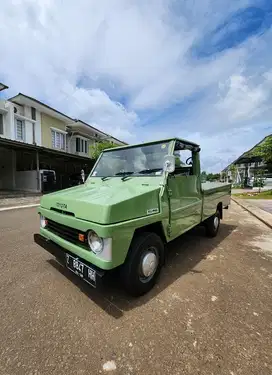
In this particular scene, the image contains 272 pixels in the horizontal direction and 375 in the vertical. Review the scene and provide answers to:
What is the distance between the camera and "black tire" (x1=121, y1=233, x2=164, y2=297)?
2.29 metres

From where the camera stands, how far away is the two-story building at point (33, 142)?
1484 centimetres

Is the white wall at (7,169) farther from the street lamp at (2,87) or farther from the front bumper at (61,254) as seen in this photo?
the front bumper at (61,254)

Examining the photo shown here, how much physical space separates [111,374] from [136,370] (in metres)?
0.20

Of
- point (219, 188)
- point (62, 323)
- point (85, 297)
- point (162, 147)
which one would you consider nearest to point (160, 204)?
point (162, 147)

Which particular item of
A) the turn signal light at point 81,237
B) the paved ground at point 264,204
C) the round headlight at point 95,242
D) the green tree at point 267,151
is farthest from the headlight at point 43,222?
the green tree at point 267,151

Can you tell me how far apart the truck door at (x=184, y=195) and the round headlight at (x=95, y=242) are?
3.98ft

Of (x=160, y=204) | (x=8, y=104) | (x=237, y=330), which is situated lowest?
(x=237, y=330)

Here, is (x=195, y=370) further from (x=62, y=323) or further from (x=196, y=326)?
(x=62, y=323)

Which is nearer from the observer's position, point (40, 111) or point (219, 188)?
point (219, 188)

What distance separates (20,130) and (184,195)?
1717 cm

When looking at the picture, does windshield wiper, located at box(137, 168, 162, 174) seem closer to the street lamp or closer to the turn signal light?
the turn signal light

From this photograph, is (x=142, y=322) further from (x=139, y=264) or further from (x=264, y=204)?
(x=264, y=204)

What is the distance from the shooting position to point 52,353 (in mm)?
1695

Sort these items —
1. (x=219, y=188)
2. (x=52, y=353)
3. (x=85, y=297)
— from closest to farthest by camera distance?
(x=52, y=353)
(x=85, y=297)
(x=219, y=188)
